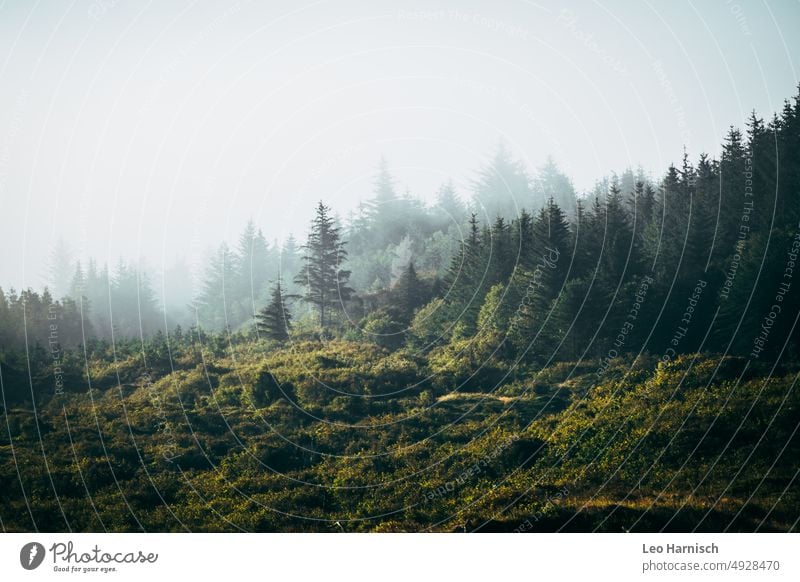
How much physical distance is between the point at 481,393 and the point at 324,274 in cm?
2638

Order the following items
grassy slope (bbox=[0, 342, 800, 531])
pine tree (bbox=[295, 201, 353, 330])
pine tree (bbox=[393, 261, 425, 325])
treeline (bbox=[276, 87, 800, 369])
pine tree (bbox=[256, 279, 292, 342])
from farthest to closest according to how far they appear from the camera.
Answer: pine tree (bbox=[295, 201, 353, 330]) → pine tree (bbox=[393, 261, 425, 325]) → pine tree (bbox=[256, 279, 292, 342]) → treeline (bbox=[276, 87, 800, 369]) → grassy slope (bbox=[0, 342, 800, 531])

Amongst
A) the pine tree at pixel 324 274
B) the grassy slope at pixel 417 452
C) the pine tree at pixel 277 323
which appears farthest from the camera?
the pine tree at pixel 324 274

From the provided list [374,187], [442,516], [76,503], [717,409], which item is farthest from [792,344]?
[374,187]

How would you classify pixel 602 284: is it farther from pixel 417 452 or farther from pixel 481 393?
pixel 417 452

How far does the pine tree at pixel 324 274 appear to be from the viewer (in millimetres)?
65750

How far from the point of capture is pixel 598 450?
114 ft

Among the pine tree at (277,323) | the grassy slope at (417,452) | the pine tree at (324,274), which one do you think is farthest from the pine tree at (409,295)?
the grassy slope at (417,452)

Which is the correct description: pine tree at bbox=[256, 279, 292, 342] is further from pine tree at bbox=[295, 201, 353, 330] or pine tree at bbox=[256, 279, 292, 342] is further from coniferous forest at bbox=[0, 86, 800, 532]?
pine tree at bbox=[295, 201, 353, 330]

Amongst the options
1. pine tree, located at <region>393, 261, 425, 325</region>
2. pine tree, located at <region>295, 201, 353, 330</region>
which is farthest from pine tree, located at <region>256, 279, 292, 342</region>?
pine tree, located at <region>393, 261, 425, 325</region>

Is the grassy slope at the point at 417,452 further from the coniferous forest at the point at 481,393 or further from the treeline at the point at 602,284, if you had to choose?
the treeline at the point at 602,284

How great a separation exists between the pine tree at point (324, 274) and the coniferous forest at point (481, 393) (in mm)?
228

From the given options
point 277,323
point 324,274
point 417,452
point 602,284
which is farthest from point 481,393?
point 324,274

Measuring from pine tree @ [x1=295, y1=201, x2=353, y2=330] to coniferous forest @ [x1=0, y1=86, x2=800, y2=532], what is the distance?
0.23 m

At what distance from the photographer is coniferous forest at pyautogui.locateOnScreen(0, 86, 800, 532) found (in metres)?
31.2
